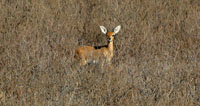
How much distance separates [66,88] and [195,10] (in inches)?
196

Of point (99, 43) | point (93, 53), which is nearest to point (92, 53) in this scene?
point (93, 53)

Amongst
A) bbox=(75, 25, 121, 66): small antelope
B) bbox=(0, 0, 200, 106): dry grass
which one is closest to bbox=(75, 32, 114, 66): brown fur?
bbox=(75, 25, 121, 66): small antelope

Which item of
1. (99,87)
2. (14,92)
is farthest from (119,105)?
(14,92)

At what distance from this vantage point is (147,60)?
16.9 feet

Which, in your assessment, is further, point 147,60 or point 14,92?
point 147,60

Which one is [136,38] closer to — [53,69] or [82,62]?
[82,62]

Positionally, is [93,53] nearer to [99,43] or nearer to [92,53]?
[92,53]

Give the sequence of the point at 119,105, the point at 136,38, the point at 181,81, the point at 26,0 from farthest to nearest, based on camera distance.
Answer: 1. the point at 26,0
2. the point at 136,38
3. the point at 181,81
4. the point at 119,105

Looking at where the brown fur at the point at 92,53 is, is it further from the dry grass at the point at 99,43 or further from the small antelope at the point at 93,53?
the dry grass at the point at 99,43

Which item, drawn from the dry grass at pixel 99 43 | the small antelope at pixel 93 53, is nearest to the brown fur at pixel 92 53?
the small antelope at pixel 93 53

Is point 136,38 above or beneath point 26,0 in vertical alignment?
beneath

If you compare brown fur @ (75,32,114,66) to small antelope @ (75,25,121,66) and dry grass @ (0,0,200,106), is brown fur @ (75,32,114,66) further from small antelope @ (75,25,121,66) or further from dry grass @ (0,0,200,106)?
dry grass @ (0,0,200,106)

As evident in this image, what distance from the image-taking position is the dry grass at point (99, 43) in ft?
11.2

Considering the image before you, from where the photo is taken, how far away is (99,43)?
6676 mm
